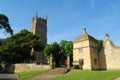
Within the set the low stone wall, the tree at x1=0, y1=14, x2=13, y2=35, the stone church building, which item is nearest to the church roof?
the stone church building

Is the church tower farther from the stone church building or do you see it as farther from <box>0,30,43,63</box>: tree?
the stone church building

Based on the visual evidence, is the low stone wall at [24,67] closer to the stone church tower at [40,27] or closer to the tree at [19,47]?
the tree at [19,47]

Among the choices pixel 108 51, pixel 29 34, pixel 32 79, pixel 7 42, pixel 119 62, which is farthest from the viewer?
pixel 29 34

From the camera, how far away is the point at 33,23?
329 feet

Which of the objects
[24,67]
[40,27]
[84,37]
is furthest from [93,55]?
[40,27]

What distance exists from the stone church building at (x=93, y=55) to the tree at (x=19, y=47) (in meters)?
21.9

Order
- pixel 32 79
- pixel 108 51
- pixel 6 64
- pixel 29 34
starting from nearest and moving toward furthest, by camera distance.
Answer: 1. pixel 32 79
2. pixel 108 51
3. pixel 6 64
4. pixel 29 34

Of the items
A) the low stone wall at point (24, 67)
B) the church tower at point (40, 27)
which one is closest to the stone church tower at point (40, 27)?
the church tower at point (40, 27)

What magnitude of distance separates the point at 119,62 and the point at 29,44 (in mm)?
34171

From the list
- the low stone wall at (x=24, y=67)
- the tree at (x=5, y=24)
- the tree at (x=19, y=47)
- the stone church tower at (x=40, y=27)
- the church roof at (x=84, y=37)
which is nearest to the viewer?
the tree at (x=5, y=24)

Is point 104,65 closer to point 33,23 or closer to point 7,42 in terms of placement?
point 7,42

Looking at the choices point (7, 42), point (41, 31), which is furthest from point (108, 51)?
point (41, 31)

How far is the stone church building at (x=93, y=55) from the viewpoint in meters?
37.7

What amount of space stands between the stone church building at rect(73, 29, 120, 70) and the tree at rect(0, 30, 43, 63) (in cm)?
2191
